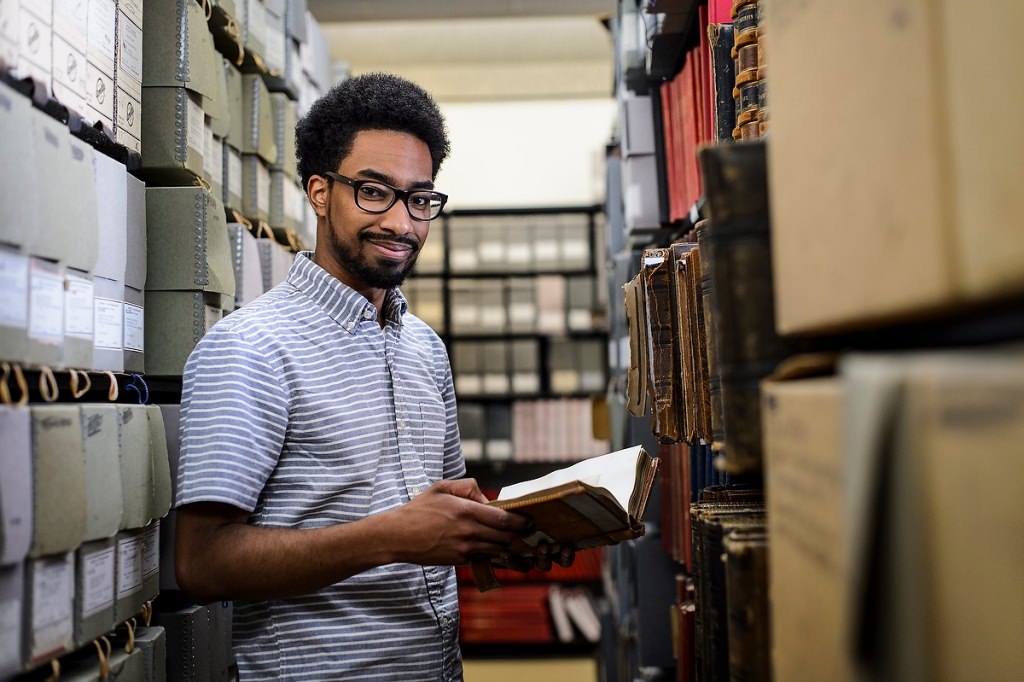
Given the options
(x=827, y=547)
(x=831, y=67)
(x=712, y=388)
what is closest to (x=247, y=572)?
(x=712, y=388)

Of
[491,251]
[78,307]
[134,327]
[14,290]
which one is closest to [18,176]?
[14,290]

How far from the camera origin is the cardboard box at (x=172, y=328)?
149cm

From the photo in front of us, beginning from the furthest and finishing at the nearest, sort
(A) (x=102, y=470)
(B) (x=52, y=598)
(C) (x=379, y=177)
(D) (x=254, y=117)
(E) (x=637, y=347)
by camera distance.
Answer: (D) (x=254, y=117)
(C) (x=379, y=177)
(E) (x=637, y=347)
(A) (x=102, y=470)
(B) (x=52, y=598)

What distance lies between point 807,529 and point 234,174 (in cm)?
161

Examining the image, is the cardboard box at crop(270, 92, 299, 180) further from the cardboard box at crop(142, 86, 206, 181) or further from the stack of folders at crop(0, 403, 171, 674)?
the stack of folders at crop(0, 403, 171, 674)

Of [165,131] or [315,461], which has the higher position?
[165,131]

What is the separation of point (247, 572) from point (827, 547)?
0.77 meters

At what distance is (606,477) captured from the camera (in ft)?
3.77

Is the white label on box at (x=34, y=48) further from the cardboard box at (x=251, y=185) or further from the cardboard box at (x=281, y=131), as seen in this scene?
the cardboard box at (x=281, y=131)

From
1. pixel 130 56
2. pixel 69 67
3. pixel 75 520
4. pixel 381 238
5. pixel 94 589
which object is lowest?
pixel 94 589

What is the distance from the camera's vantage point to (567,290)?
13.5 ft

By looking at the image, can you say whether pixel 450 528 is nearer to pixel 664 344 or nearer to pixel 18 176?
pixel 664 344

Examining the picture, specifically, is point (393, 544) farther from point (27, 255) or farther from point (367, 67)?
point (367, 67)

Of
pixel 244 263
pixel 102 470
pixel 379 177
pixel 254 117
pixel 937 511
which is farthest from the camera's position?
pixel 254 117
